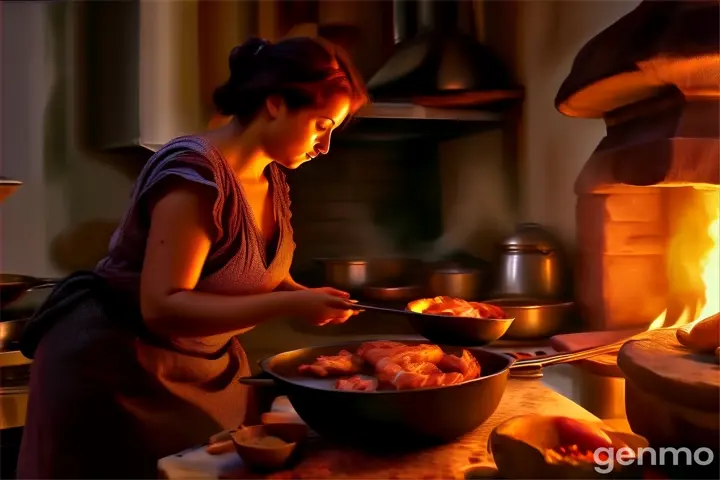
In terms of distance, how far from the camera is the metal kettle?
1680mm

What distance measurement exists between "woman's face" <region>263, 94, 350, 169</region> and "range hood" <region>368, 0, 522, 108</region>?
956 mm

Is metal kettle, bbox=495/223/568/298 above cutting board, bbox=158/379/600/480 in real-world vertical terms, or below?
above

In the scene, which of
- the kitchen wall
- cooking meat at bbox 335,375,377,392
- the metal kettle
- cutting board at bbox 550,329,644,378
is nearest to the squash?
cooking meat at bbox 335,375,377,392

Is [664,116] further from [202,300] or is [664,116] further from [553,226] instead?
[202,300]

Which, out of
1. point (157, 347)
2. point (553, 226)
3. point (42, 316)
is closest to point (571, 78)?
point (553, 226)

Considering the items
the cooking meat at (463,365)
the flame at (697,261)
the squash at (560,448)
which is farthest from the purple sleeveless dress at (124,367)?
the flame at (697,261)

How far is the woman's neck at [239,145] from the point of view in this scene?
1.00 metres

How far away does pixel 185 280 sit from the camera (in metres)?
0.84

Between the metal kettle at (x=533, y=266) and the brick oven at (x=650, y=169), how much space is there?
7cm

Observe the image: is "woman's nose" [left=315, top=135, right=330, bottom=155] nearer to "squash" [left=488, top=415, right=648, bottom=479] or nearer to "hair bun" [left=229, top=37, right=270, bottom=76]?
"hair bun" [left=229, top=37, right=270, bottom=76]

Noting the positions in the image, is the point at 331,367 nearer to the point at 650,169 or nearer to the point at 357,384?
the point at 357,384

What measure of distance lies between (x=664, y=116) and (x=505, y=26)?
1.03 metres

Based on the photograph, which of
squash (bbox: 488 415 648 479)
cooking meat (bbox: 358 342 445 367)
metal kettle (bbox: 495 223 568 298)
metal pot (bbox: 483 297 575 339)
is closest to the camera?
squash (bbox: 488 415 648 479)

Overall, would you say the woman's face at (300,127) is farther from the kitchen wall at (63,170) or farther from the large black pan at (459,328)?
the kitchen wall at (63,170)
